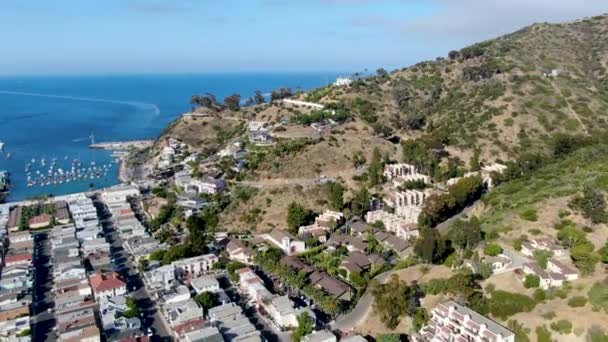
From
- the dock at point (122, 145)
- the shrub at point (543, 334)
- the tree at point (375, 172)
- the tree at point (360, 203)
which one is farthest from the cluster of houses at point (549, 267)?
the dock at point (122, 145)

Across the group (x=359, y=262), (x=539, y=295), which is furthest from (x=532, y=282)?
(x=359, y=262)

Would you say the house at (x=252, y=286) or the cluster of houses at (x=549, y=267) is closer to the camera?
the cluster of houses at (x=549, y=267)

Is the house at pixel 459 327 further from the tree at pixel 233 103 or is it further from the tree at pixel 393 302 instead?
the tree at pixel 233 103

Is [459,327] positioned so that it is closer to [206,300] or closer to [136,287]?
[206,300]

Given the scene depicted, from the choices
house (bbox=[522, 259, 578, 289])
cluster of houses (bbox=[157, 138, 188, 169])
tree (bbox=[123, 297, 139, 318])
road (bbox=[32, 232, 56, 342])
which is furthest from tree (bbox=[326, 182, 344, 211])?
cluster of houses (bbox=[157, 138, 188, 169])

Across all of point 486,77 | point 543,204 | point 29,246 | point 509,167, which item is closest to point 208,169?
point 29,246

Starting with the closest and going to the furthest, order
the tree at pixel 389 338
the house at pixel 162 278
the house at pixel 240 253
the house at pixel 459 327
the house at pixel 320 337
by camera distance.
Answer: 1. the house at pixel 459 327
2. the tree at pixel 389 338
3. the house at pixel 320 337
4. the house at pixel 162 278
5. the house at pixel 240 253

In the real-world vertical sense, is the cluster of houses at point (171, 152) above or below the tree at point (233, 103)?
below

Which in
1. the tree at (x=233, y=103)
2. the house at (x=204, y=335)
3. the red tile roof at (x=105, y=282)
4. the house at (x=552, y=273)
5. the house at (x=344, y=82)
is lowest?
the red tile roof at (x=105, y=282)
